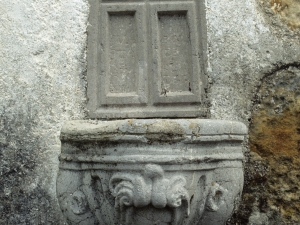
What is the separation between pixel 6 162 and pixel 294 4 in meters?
1.10

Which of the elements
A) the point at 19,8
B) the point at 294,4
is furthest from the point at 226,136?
the point at 19,8

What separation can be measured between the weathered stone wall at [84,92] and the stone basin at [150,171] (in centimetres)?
12

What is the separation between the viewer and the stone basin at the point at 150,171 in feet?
3.96

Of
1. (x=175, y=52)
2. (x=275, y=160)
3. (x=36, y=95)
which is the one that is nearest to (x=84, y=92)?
(x=36, y=95)

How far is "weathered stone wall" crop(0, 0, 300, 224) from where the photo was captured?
1457 mm

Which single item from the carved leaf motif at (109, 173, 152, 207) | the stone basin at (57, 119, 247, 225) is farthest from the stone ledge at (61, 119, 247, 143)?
the carved leaf motif at (109, 173, 152, 207)

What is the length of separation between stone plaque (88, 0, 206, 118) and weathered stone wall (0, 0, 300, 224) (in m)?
0.04

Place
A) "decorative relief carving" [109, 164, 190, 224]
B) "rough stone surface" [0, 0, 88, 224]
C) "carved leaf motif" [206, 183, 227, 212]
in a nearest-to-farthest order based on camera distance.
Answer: "decorative relief carving" [109, 164, 190, 224] → "carved leaf motif" [206, 183, 227, 212] → "rough stone surface" [0, 0, 88, 224]

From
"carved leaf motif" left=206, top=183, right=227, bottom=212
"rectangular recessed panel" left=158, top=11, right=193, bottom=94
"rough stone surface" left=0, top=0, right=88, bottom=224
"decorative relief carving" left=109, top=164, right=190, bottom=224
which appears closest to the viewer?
"decorative relief carving" left=109, top=164, right=190, bottom=224

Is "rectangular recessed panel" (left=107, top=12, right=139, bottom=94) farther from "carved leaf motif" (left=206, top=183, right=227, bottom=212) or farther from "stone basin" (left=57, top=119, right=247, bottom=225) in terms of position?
"carved leaf motif" (left=206, top=183, right=227, bottom=212)

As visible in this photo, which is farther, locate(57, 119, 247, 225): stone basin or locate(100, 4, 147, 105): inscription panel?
locate(100, 4, 147, 105): inscription panel

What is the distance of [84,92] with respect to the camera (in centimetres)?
153

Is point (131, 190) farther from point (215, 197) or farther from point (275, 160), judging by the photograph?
point (275, 160)

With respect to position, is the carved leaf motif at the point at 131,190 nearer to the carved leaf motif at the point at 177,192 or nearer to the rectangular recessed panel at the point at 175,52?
the carved leaf motif at the point at 177,192
